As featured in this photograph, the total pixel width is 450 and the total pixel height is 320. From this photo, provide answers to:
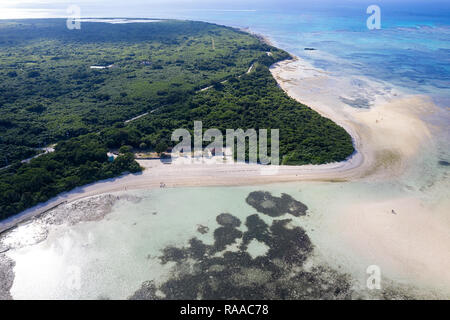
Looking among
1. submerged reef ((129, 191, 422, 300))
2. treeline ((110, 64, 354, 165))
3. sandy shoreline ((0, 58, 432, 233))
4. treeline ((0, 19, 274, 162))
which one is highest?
treeline ((0, 19, 274, 162))

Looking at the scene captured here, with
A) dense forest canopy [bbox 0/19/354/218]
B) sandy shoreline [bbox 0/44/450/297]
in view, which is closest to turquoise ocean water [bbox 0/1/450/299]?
sandy shoreline [bbox 0/44/450/297]

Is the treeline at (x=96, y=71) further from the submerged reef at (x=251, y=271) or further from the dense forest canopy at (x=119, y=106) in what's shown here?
the submerged reef at (x=251, y=271)

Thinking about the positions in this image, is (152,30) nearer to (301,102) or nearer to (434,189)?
(301,102)

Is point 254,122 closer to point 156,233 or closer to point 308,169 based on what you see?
point 308,169

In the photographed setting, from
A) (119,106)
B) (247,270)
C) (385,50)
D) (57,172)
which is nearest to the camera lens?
(247,270)

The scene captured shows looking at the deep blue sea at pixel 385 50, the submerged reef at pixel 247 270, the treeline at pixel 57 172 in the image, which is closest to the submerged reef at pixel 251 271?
the submerged reef at pixel 247 270

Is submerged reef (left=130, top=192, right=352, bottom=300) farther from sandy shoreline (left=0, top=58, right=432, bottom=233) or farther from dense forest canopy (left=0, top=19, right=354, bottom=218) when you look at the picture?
dense forest canopy (left=0, top=19, right=354, bottom=218)

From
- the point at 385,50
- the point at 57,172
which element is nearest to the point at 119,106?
the point at 57,172
